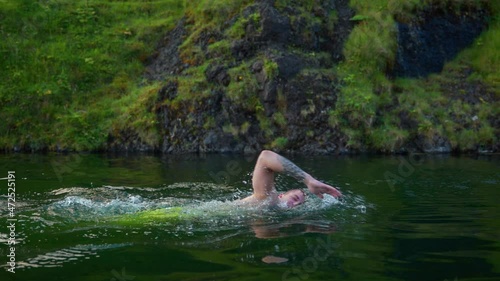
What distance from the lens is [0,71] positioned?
77.7 ft

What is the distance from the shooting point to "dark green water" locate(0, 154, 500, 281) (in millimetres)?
5953

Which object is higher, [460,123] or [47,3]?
[47,3]

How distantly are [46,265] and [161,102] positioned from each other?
15.8 meters

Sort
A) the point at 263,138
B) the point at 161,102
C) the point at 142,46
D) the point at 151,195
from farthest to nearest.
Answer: the point at 142,46, the point at 161,102, the point at 263,138, the point at 151,195

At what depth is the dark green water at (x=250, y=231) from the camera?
595cm

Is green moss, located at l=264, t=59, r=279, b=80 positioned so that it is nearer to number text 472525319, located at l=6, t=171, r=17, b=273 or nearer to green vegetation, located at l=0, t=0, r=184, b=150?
green vegetation, located at l=0, t=0, r=184, b=150

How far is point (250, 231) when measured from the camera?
25.3 feet

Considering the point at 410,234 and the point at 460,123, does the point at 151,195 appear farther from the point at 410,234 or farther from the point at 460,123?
the point at 460,123

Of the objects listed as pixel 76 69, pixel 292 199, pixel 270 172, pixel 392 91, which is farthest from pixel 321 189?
pixel 76 69

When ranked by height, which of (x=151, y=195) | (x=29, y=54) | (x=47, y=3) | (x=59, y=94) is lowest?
(x=151, y=195)

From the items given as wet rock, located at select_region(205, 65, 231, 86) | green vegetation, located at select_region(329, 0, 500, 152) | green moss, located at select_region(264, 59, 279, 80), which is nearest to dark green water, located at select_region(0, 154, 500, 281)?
green vegetation, located at select_region(329, 0, 500, 152)

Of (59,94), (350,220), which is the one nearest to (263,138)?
(59,94)

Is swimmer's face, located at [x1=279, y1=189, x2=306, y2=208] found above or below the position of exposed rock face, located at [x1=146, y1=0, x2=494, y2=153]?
below

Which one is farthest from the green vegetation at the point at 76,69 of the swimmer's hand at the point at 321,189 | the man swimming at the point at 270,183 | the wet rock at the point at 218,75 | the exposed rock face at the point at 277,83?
the swimmer's hand at the point at 321,189
